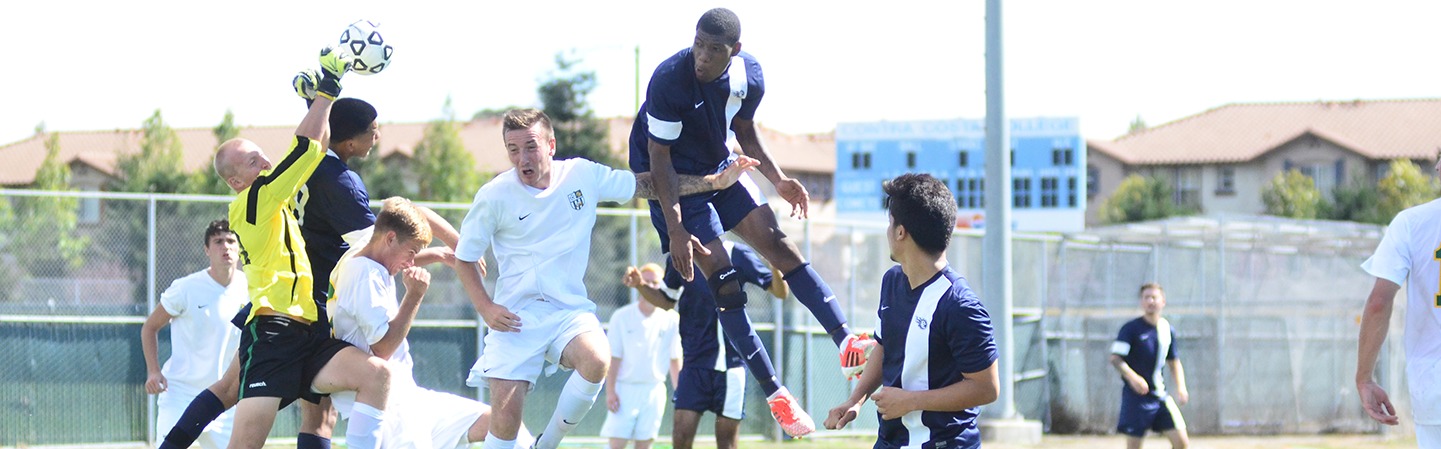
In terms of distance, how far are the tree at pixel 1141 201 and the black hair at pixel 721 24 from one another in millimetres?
61066

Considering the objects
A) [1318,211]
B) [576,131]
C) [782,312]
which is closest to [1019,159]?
[576,131]

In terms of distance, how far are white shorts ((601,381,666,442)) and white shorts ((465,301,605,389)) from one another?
5.45m

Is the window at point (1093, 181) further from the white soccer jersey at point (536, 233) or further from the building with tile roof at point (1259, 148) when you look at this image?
the white soccer jersey at point (536, 233)

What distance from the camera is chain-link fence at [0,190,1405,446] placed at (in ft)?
47.6

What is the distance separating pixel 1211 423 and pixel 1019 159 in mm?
19000

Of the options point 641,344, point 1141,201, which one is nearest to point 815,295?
point 641,344

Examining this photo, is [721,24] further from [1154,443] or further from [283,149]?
[283,149]

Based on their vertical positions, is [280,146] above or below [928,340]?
above

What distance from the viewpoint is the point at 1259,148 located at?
2840 inches

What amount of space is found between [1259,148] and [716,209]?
69.2 meters

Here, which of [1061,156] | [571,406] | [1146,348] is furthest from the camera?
[1061,156]

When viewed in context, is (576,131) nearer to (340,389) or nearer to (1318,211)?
(1318,211)

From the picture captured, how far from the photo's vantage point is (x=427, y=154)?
47438 millimetres

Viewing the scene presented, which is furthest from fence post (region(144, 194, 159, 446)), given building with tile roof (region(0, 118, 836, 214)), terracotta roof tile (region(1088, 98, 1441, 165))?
terracotta roof tile (region(1088, 98, 1441, 165))
